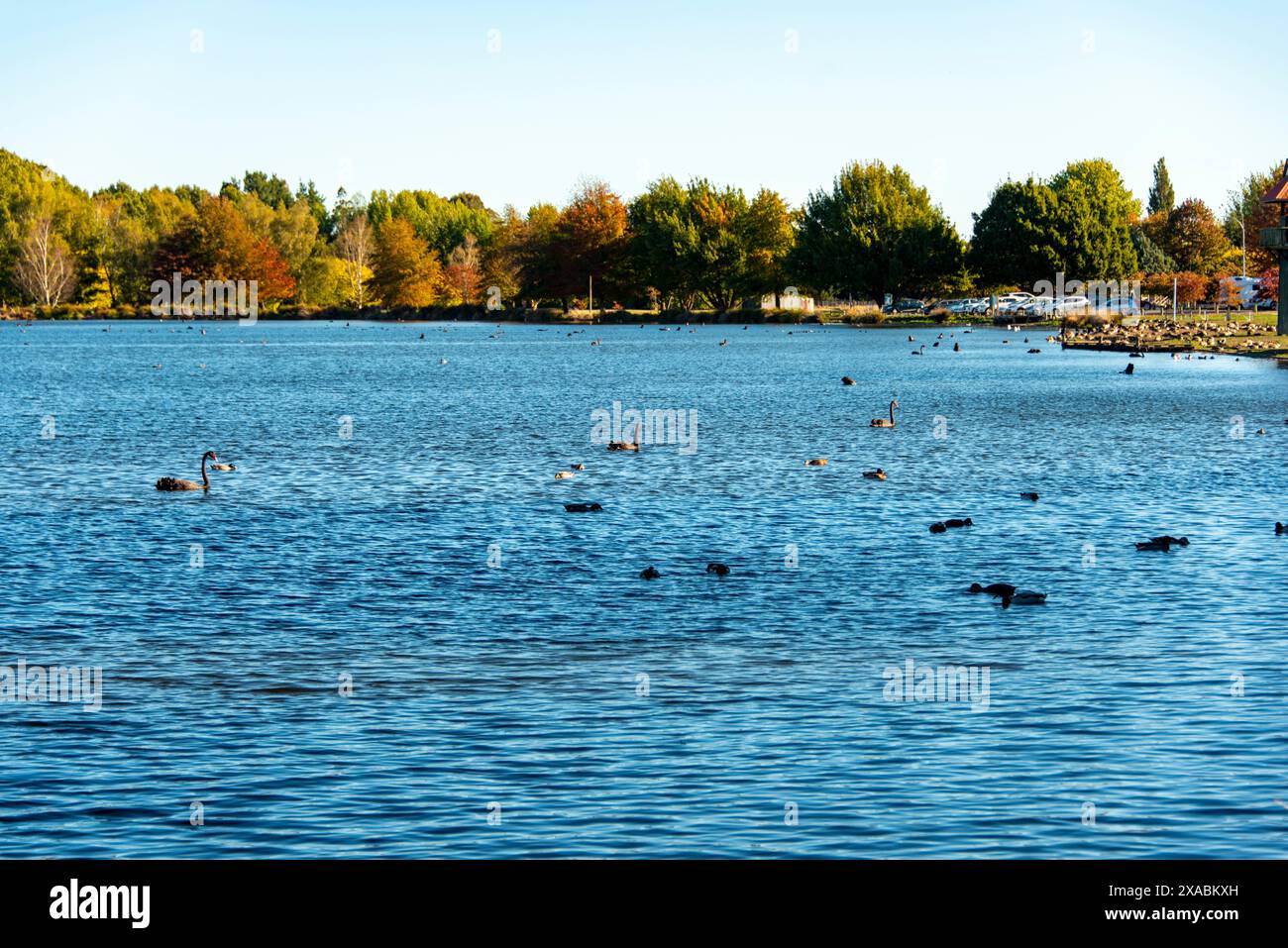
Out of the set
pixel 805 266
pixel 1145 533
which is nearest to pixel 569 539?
pixel 1145 533

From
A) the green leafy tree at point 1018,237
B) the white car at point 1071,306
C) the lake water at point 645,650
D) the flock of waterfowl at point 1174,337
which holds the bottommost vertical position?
the lake water at point 645,650

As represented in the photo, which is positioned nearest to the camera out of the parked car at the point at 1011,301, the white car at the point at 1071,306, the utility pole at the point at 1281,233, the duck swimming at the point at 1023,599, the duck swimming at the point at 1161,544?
the duck swimming at the point at 1023,599

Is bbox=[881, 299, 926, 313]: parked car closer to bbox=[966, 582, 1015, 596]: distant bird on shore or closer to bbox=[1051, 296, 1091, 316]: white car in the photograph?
bbox=[1051, 296, 1091, 316]: white car

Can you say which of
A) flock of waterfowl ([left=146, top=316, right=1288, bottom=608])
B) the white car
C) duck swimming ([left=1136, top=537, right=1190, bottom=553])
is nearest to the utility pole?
flock of waterfowl ([left=146, top=316, right=1288, bottom=608])

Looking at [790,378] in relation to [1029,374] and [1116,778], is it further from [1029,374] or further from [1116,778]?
[1116,778]

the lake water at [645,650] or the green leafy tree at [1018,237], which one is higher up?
the green leafy tree at [1018,237]

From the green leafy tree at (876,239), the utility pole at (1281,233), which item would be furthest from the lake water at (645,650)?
the green leafy tree at (876,239)

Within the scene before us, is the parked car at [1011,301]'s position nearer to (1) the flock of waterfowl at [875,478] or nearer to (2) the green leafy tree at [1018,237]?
(2) the green leafy tree at [1018,237]

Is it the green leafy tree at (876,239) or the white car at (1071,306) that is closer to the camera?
the white car at (1071,306)

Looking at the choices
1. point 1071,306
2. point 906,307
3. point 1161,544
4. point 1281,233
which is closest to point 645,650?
point 1161,544

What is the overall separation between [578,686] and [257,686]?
432 centimetres

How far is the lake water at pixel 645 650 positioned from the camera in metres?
15.1

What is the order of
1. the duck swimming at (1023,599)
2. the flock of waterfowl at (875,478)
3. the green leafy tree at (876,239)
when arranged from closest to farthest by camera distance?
1. the duck swimming at (1023,599)
2. the flock of waterfowl at (875,478)
3. the green leafy tree at (876,239)
